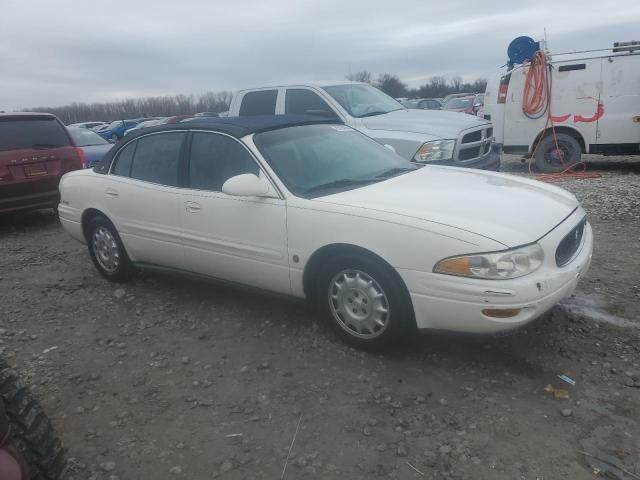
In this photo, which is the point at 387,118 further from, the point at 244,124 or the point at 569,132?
the point at 569,132

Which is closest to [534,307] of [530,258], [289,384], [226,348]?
[530,258]

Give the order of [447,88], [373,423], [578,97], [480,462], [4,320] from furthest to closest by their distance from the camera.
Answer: [447,88]
[578,97]
[4,320]
[373,423]
[480,462]

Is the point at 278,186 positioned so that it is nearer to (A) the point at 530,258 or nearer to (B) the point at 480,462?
(A) the point at 530,258

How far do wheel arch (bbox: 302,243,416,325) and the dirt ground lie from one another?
15.5 inches

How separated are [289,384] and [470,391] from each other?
1.07m

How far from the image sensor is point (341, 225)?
3.30 meters

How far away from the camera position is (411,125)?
6.76 meters

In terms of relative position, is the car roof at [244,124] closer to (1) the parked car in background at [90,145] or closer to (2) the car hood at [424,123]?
(2) the car hood at [424,123]

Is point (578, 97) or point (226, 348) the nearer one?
point (226, 348)

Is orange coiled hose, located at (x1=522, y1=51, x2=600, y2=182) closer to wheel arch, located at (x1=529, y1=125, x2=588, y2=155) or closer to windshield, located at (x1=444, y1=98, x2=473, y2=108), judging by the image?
wheel arch, located at (x1=529, y1=125, x2=588, y2=155)

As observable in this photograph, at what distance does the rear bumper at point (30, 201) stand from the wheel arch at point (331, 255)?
5687 mm

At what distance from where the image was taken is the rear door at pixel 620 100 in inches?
359

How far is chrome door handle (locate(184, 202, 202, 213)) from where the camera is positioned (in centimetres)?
410

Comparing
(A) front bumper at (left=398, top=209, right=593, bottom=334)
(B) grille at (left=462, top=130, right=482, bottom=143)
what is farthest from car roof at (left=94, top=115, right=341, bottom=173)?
(B) grille at (left=462, top=130, right=482, bottom=143)
